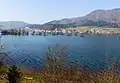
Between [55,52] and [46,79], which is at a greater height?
[55,52]

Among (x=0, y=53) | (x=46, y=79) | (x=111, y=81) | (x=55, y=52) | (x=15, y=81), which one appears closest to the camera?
(x=111, y=81)

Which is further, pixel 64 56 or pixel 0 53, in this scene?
pixel 0 53

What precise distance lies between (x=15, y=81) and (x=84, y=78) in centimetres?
213

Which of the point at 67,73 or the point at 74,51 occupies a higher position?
the point at 67,73

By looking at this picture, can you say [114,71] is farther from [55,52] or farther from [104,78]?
[55,52]

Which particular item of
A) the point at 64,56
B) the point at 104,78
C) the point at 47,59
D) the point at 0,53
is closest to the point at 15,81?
the point at 47,59

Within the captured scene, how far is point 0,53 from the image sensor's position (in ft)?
41.3

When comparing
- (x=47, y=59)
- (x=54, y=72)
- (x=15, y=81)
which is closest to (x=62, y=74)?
(x=54, y=72)

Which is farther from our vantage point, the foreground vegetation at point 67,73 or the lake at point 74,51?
the lake at point 74,51

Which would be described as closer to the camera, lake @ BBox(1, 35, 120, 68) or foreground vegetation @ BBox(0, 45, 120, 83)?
foreground vegetation @ BBox(0, 45, 120, 83)

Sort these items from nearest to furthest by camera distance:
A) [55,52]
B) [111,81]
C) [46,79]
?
[111,81]
[46,79]
[55,52]

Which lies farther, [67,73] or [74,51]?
[74,51]

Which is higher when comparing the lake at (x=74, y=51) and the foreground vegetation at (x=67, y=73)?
the foreground vegetation at (x=67, y=73)

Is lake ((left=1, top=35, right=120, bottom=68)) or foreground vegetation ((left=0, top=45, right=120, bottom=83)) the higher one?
foreground vegetation ((left=0, top=45, right=120, bottom=83))
